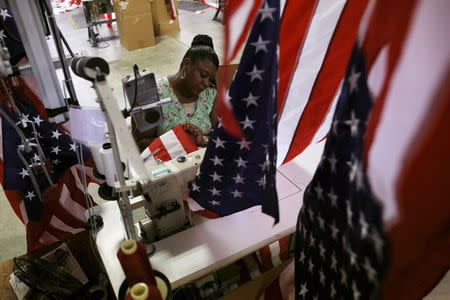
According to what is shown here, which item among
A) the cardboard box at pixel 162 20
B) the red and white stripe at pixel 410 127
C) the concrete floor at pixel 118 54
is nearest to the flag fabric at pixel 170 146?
A: the red and white stripe at pixel 410 127

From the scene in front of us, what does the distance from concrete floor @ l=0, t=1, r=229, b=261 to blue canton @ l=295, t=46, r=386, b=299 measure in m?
2.43

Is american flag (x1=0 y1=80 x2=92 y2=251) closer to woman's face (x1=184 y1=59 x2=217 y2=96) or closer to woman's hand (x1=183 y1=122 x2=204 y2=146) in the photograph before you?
woman's hand (x1=183 y1=122 x2=204 y2=146)

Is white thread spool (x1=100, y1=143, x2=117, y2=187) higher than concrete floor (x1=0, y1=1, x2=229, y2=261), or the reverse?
white thread spool (x1=100, y1=143, x2=117, y2=187)

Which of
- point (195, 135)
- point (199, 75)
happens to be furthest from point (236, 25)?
point (199, 75)

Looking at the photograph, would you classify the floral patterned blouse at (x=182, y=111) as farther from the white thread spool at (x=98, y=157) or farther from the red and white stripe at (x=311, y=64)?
the white thread spool at (x=98, y=157)

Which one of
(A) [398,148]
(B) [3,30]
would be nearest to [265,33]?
(A) [398,148]

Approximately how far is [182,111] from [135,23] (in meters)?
4.39

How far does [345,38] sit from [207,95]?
1.20m

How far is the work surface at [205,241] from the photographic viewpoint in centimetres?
126

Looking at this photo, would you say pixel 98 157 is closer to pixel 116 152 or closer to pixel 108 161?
pixel 108 161

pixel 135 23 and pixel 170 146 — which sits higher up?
pixel 170 146

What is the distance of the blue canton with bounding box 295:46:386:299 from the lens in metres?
0.83

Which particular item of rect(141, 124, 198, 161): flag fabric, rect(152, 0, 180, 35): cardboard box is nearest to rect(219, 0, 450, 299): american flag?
rect(141, 124, 198, 161): flag fabric

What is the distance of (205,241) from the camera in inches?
53.9
